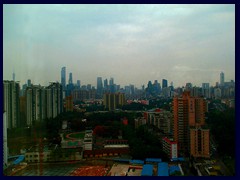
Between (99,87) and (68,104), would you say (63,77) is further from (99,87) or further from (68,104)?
(68,104)

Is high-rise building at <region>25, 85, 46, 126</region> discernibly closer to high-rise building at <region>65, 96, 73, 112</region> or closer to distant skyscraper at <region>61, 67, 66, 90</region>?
distant skyscraper at <region>61, 67, 66, 90</region>

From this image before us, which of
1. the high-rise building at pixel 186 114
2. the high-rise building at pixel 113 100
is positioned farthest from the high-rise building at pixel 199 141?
the high-rise building at pixel 113 100

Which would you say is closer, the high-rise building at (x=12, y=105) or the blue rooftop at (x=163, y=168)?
the blue rooftop at (x=163, y=168)

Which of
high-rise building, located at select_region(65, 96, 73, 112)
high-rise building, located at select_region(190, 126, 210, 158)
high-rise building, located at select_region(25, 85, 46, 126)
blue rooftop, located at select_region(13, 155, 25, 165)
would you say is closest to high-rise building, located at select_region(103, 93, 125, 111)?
high-rise building, located at select_region(65, 96, 73, 112)

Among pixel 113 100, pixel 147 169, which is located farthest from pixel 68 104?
pixel 147 169

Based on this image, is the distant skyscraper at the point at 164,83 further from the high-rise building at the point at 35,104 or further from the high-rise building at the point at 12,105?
the high-rise building at the point at 12,105

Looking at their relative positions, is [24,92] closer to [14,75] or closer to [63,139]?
[14,75]
